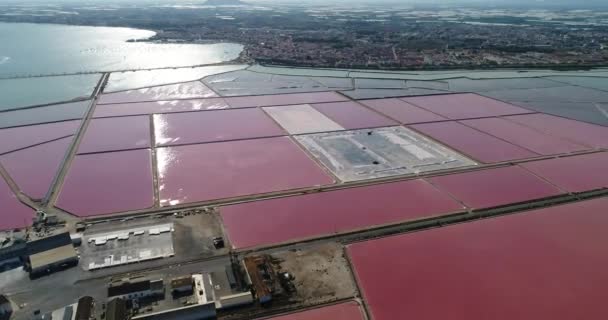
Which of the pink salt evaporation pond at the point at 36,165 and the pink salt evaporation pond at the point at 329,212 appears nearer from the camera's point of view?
the pink salt evaporation pond at the point at 329,212

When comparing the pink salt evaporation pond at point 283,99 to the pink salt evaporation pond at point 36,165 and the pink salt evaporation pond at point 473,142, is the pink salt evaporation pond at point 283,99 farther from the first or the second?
the pink salt evaporation pond at point 36,165

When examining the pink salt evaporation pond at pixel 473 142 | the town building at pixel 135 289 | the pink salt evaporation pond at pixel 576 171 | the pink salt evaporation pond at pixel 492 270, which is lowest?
the town building at pixel 135 289

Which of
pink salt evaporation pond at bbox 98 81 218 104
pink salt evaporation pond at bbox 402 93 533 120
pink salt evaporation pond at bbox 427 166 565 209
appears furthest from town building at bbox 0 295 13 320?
pink salt evaporation pond at bbox 402 93 533 120

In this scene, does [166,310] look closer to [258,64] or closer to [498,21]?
[258,64]

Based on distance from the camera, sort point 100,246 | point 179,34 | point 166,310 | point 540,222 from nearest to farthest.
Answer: point 166,310 → point 100,246 → point 540,222 → point 179,34

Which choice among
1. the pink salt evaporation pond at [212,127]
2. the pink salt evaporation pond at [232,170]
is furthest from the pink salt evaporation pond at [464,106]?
the pink salt evaporation pond at [232,170]

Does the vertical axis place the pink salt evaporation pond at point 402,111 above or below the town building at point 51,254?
above

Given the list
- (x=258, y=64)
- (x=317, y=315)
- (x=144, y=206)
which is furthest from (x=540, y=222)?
(x=258, y=64)

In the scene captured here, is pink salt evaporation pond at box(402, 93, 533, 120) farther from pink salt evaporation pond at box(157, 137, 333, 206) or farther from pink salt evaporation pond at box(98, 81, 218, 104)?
pink salt evaporation pond at box(98, 81, 218, 104)
